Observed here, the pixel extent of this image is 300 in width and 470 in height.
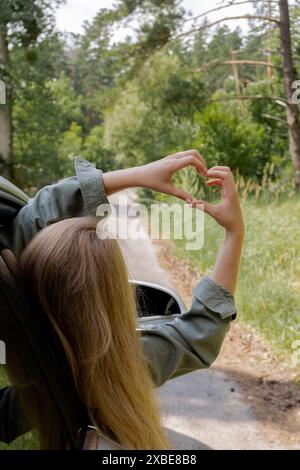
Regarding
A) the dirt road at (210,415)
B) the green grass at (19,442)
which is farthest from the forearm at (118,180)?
the dirt road at (210,415)

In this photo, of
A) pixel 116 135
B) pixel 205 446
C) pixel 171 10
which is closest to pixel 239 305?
pixel 205 446

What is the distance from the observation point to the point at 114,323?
105 centimetres

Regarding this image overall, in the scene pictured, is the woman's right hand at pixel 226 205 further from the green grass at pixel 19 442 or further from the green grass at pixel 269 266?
the green grass at pixel 269 266

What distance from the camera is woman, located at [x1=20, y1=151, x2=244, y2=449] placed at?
1.00 meters

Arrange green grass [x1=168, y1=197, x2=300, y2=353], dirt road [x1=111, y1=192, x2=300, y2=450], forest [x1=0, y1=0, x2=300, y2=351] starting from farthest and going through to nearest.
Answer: forest [x1=0, y1=0, x2=300, y2=351]
green grass [x1=168, y1=197, x2=300, y2=353]
dirt road [x1=111, y1=192, x2=300, y2=450]

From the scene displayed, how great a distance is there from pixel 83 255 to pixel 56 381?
228mm

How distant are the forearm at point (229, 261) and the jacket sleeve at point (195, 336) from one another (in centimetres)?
3

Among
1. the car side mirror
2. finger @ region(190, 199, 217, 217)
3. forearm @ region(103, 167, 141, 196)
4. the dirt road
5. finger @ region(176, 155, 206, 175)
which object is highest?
finger @ region(176, 155, 206, 175)

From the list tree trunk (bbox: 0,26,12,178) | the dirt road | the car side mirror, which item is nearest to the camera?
the car side mirror

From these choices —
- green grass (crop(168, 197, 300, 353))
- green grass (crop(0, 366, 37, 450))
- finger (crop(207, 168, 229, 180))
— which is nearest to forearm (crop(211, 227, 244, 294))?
finger (crop(207, 168, 229, 180))

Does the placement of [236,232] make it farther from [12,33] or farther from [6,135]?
[6,135]

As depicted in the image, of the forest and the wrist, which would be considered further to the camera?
the forest

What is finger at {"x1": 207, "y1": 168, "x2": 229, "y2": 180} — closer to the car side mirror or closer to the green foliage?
the car side mirror
